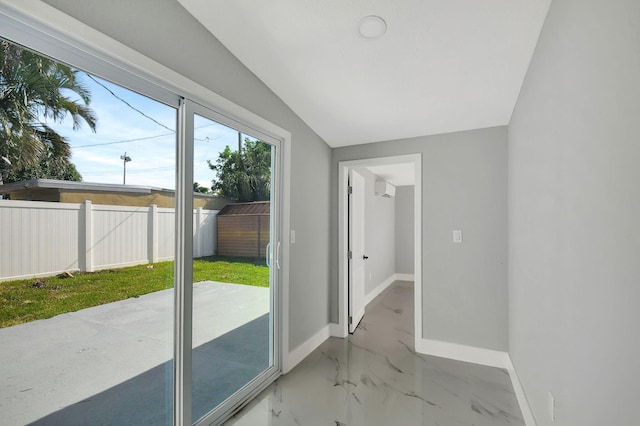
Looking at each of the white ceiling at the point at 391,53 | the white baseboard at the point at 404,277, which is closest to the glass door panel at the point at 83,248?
the white ceiling at the point at 391,53

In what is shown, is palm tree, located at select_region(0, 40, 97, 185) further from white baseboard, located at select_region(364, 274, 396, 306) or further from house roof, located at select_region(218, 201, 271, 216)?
white baseboard, located at select_region(364, 274, 396, 306)

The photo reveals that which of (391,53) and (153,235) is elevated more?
(391,53)

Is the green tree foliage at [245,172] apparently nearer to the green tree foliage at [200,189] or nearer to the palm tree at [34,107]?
the green tree foliage at [200,189]

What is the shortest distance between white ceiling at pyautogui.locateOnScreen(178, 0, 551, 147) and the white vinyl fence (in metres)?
1.19

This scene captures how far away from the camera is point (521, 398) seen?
2.17 m

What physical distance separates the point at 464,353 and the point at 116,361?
291cm

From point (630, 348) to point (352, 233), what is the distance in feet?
9.76

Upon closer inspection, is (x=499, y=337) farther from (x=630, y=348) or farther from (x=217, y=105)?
(x=217, y=105)

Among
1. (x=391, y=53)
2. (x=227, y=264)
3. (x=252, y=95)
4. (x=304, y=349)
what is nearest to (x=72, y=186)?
(x=227, y=264)

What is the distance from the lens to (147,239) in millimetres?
1653

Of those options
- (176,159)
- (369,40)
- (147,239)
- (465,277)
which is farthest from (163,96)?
(465,277)

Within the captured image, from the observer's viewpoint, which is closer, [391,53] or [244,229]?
[391,53]

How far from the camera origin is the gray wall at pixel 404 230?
7.13 meters

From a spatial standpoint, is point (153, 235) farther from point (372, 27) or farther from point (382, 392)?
point (382, 392)
